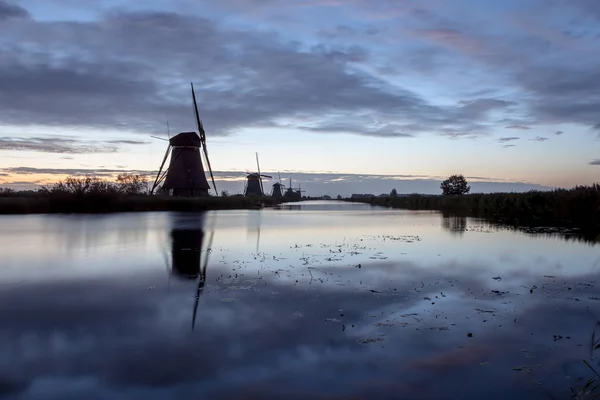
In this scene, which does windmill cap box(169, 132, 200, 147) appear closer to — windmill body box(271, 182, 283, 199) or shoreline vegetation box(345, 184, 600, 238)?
shoreline vegetation box(345, 184, 600, 238)

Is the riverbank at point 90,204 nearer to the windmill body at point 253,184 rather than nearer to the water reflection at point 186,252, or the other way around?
the water reflection at point 186,252

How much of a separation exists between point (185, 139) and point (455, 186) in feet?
168

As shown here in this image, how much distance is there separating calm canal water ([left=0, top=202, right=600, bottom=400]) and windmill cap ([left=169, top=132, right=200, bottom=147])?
38947mm

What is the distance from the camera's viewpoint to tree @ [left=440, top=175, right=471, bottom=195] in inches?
3310

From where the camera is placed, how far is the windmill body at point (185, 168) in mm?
51469

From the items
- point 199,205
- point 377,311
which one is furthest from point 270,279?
point 199,205

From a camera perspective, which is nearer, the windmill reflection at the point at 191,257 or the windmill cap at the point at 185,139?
the windmill reflection at the point at 191,257

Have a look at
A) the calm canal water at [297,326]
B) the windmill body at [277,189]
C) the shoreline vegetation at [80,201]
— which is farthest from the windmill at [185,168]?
the windmill body at [277,189]

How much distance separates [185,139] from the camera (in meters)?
52.1

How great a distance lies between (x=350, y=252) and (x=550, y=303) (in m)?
7.58

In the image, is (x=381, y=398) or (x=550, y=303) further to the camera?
(x=550, y=303)

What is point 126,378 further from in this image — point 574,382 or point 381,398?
point 574,382

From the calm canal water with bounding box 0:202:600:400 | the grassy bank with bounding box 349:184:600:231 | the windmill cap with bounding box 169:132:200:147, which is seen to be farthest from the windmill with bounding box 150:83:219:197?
the calm canal water with bounding box 0:202:600:400

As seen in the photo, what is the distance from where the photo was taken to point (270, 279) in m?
10.6
